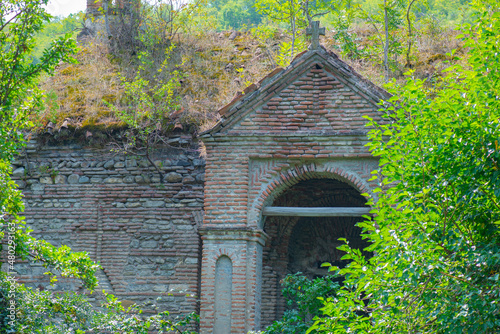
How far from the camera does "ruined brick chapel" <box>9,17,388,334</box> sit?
836 cm

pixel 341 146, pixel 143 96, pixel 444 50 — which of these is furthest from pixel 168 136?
pixel 444 50

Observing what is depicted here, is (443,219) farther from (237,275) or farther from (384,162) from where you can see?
(237,275)

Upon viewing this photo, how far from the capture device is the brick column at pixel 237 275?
809cm

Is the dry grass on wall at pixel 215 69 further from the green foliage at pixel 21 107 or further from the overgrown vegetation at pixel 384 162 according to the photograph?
the green foliage at pixel 21 107

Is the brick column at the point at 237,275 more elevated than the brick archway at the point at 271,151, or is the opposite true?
the brick archway at the point at 271,151

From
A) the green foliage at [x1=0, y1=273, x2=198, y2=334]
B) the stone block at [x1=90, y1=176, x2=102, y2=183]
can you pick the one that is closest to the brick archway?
the green foliage at [x1=0, y1=273, x2=198, y2=334]

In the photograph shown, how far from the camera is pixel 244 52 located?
571 inches

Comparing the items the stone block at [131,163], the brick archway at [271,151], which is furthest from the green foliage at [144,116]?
the brick archway at [271,151]

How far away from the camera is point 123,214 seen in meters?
10.7

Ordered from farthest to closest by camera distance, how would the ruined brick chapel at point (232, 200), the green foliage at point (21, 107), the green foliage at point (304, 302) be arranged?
the ruined brick chapel at point (232, 200)
the green foliage at point (304, 302)
the green foliage at point (21, 107)

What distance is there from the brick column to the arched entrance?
2.21m

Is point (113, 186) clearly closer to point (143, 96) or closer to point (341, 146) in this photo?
point (143, 96)

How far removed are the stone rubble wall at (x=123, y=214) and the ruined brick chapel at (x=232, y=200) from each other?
0.07 ft

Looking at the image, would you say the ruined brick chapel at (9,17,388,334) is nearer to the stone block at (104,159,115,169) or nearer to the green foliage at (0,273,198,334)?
the stone block at (104,159,115,169)
